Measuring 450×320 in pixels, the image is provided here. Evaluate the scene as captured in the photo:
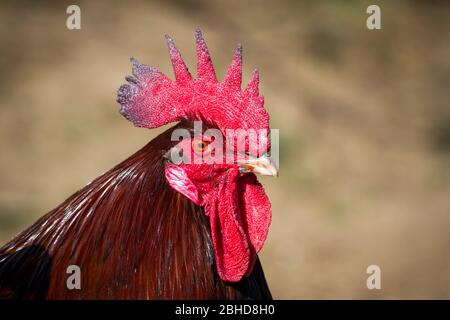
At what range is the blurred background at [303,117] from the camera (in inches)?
217

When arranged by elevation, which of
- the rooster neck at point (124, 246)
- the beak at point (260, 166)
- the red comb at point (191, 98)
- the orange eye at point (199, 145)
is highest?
the red comb at point (191, 98)

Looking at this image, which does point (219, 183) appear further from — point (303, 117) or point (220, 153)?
point (303, 117)

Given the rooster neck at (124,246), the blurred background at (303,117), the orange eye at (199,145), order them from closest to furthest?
the rooster neck at (124,246)
the orange eye at (199,145)
the blurred background at (303,117)

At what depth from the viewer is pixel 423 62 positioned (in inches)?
286

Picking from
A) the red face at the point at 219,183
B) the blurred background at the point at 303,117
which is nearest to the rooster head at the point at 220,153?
the red face at the point at 219,183

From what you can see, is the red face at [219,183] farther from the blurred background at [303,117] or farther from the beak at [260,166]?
the blurred background at [303,117]

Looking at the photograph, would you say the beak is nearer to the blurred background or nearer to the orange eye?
the orange eye

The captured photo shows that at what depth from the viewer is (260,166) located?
2645 mm

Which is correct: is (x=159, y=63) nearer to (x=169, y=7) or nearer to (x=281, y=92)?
(x=169, y=7)

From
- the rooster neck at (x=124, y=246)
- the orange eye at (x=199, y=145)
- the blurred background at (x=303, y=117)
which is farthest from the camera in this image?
the blurred background at (x=303, y=117)

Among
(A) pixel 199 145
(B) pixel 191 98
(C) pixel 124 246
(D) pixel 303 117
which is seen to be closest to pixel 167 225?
(C) pixel 124 246

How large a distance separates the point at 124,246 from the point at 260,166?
66 cm

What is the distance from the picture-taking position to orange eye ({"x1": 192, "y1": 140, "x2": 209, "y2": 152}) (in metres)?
2.68

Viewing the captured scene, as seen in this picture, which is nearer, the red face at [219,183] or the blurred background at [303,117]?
the red face at [219,183]
